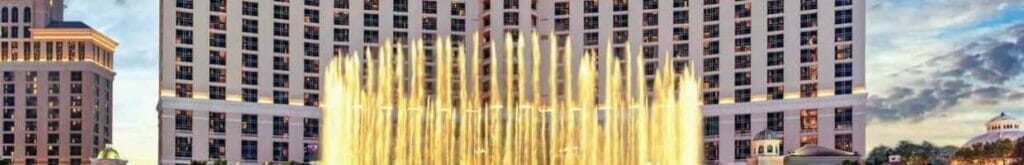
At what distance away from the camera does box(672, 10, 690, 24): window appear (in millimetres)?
104250

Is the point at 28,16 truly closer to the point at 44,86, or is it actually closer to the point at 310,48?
the point at 44,86

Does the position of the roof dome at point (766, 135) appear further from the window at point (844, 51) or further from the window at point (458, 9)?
the window at point (458, 9)

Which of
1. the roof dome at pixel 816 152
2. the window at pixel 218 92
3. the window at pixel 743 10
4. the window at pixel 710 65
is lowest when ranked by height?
the roof dome at pixel 816 152

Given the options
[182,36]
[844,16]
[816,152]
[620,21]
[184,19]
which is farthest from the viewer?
[620,21]

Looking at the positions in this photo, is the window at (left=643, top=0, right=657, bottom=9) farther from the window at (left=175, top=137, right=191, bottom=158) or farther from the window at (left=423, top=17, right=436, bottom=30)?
the window at (left=175, top=137, right=191, bottom=158)

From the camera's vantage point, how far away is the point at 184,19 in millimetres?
100125

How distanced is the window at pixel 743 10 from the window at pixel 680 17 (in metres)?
3.46

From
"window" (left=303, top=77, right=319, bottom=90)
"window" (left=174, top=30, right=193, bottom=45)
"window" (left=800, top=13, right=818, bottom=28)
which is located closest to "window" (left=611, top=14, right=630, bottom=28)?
"window" (left=800, top=13, right=818, bottom=28)

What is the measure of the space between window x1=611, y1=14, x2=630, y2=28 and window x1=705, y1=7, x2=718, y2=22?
5365mm

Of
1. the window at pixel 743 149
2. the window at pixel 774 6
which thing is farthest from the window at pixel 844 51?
the window at pixel 743 149

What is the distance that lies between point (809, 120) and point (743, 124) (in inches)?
177

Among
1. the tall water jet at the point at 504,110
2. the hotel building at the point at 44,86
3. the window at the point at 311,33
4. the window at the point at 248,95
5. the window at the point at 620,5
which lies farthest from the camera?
the hotel building at the point at 44,86

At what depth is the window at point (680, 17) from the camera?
104m

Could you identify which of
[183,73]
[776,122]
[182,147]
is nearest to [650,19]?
[776,122]
